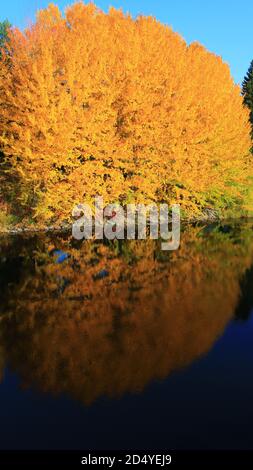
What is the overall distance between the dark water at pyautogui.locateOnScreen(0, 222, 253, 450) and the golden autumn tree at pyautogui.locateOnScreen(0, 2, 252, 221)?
1176cm

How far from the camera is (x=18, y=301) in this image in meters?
10.2

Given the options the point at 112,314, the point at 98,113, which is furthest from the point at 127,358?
Answer: the point at 98,113

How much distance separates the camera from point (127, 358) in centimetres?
682

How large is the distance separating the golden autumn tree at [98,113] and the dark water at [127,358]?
38.6ft

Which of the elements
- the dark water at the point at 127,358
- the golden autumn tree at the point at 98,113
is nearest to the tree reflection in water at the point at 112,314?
the dark water at the point at 127,358

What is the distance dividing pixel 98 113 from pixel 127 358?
19.7 m

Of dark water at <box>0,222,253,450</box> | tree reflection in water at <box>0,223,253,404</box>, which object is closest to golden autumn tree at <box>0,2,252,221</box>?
tree reflection in water at <box>0,223,253,404</box>

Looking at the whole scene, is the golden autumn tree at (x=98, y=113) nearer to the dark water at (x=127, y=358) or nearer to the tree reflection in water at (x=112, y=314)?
the tree reflection in water at (x=112, y=314)

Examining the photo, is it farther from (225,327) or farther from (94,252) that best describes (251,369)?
(94,252)

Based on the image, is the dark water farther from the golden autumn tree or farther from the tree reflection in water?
the golden autumn tree

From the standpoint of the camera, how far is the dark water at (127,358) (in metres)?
4.91

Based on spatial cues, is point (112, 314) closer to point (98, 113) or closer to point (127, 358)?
point (127, 358)

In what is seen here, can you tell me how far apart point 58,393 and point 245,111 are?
3354cm

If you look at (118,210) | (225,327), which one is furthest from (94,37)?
(225,327)
